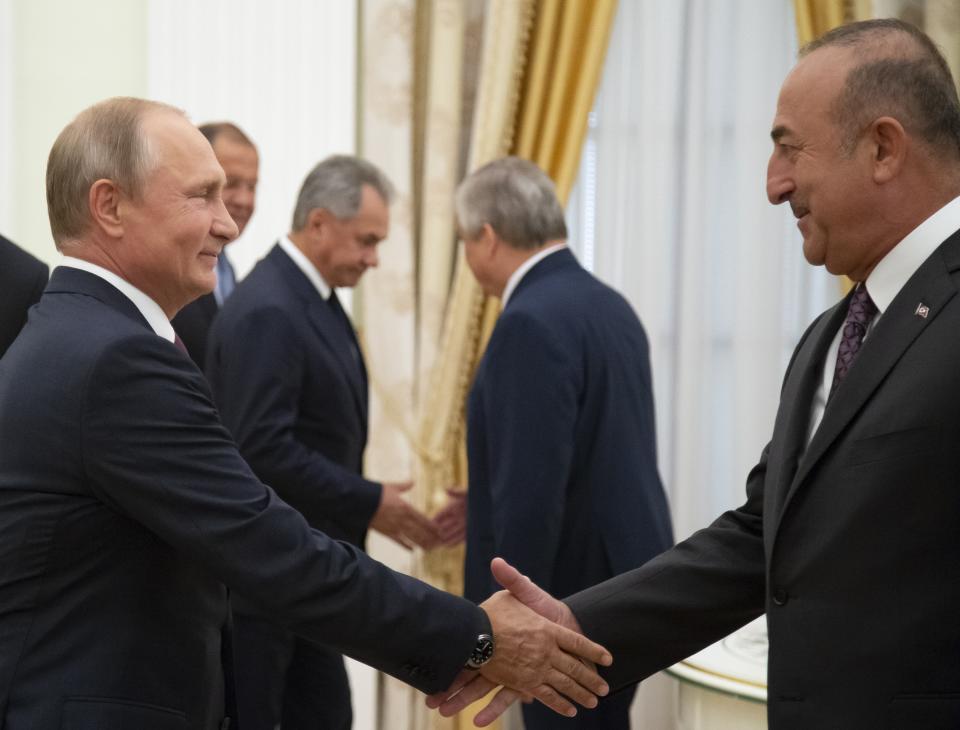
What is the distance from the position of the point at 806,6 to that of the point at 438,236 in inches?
62.2

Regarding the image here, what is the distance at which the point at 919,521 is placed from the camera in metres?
1.66

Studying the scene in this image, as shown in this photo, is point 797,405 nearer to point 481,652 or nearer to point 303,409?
point 481,652

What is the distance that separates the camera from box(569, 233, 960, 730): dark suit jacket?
1654mm

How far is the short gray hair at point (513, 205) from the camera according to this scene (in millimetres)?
3479

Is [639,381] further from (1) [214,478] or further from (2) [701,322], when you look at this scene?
(1) [214,478]

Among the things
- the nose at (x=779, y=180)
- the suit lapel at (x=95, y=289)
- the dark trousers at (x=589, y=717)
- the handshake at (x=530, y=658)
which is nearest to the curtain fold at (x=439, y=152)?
the dark trousers at (x=589, y=717)

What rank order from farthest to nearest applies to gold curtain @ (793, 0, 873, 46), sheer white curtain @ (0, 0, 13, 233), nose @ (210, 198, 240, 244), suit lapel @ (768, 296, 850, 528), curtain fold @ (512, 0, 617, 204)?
sheer white curtain @ (0, 0, 13, 233), curtain fold @ (512, 0, 617, 204), gold curtain @ (793, 0, 873, 46), nose @ (210, 198, 240, 244), suit lapel @ (768, 296, 850, 528)

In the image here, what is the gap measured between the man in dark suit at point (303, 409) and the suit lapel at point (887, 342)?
1834 mm

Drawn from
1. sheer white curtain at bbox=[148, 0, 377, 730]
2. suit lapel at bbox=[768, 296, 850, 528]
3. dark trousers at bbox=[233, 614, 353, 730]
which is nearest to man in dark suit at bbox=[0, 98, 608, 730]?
suit lapel at bbox=[768, 296, 850, 528]

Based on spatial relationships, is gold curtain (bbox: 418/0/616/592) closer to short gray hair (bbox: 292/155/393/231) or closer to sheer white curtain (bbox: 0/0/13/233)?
short gray hair (bbox: 292/155/393/231)

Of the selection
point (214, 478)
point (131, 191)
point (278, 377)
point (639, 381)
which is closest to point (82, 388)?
point (214, 478)

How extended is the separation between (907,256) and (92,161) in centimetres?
130

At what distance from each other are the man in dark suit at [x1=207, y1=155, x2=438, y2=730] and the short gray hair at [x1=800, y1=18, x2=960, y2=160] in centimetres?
187

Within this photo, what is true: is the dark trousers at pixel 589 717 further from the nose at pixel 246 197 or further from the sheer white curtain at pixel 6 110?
the sheer white curtain at pixel 6 110
